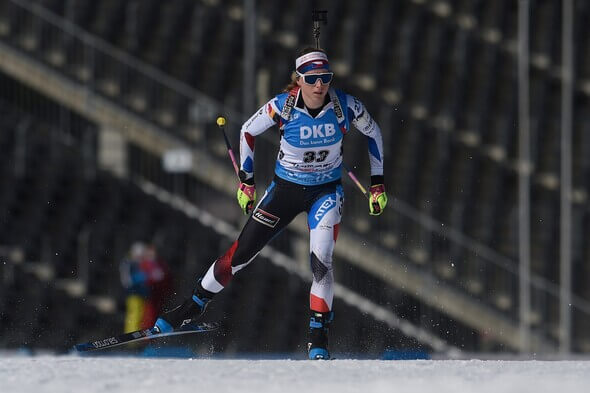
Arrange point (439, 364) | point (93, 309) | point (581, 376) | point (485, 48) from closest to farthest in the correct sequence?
point (581, 376) → point (439, 364) → point (93, 309) → point (485, 48)

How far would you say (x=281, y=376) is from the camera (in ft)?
20.3

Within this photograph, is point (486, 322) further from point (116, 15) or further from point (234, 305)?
point (116, 15)

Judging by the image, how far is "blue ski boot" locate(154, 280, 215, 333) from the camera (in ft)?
24.5

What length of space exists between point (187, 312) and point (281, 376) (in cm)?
141

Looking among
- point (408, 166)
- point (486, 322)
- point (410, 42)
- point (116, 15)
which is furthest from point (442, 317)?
point (116, 15)

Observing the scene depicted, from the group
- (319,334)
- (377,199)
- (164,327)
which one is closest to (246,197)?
(377,199)

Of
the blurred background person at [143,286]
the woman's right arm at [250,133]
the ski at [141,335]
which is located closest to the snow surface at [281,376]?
the ski at [141,335]

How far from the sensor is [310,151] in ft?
23.2

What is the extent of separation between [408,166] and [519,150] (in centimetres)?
151

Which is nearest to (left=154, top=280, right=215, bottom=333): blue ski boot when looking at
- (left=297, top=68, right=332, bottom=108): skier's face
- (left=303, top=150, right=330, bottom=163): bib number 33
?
(left=303, top=150, right=330, bottom=163): bib number 33

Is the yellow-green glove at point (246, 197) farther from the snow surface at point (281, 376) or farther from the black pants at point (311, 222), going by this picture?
the snow surface at point (281, 376)

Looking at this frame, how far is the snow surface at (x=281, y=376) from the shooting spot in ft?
19.0

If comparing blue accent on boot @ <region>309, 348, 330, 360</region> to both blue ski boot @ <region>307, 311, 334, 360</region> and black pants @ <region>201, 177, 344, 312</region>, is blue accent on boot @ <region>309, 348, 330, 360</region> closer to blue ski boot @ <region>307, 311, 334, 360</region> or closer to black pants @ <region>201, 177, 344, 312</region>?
blue ski boot @ <region>307, 311, 334, 360</region>

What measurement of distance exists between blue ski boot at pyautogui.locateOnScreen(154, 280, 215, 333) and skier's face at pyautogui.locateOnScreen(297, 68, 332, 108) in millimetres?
1220
